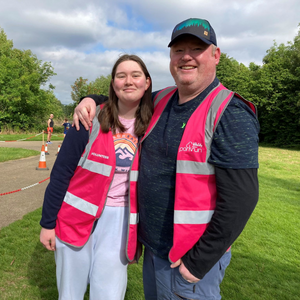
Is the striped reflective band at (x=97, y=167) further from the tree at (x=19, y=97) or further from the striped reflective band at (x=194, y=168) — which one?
the tree at (x=19, y=97)

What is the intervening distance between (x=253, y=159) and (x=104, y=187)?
3.45 feet

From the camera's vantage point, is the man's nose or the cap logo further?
the man's nose

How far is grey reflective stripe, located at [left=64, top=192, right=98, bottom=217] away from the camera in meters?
1.93

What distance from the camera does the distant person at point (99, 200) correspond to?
1.93 meters

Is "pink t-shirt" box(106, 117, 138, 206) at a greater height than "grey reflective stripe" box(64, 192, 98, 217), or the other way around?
"pink t-shirt" box(106, 117, 138, 206)

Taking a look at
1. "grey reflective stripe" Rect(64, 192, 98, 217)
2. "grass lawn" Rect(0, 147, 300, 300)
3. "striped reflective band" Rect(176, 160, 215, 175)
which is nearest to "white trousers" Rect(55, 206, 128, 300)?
"grey reflective stripe" Rect(64, 192, 98, 217)

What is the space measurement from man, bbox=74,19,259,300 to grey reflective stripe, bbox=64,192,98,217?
0.35m

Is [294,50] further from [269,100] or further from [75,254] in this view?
[75,254]

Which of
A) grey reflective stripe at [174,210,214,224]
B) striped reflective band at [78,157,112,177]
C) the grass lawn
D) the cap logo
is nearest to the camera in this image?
grey reflective stripe at [174,210,214,224]

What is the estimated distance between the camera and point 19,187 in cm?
676

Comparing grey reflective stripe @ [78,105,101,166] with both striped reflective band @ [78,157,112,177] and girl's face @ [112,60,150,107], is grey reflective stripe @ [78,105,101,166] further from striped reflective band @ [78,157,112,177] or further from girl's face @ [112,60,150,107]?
girl's face @ [112,60,150,107]

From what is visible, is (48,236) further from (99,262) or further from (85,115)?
(85,115)

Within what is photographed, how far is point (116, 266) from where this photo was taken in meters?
2.04

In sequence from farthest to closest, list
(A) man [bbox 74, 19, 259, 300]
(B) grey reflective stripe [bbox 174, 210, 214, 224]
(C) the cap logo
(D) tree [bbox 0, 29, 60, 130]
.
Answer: (D) tree [bbox 0, 29, 60, 130] < (C) the cap logo < (B) grey reflective stripe [bbox 174, 210, 214, 224] < (A) man [bbox 74, 19, 259, 300]
